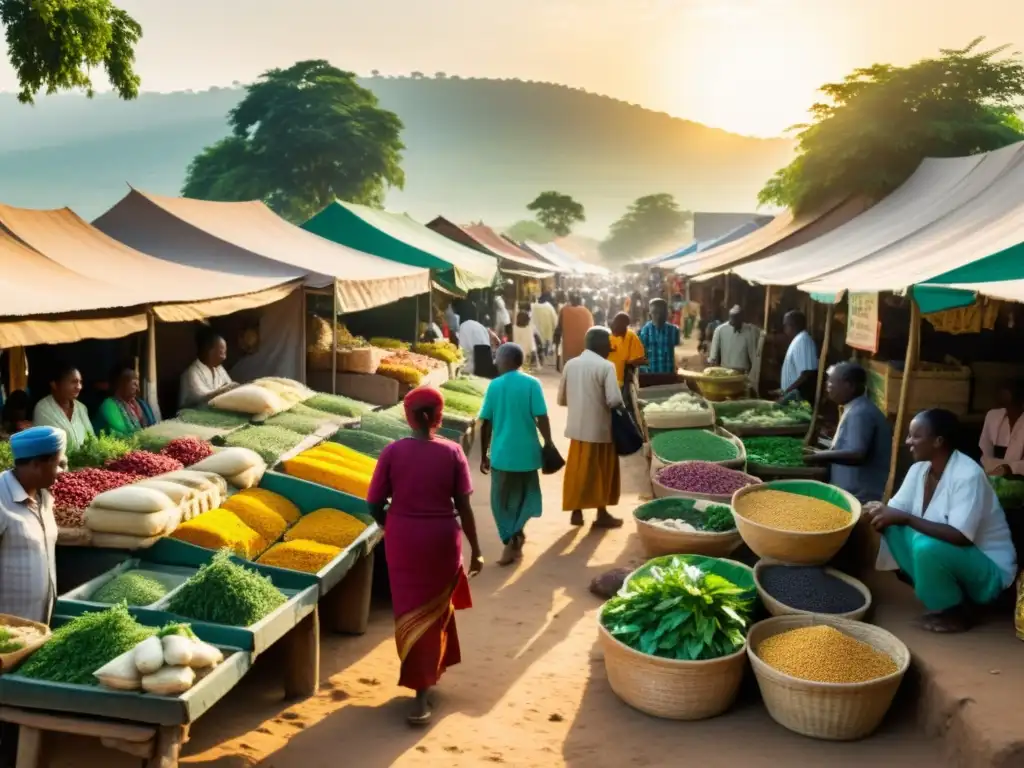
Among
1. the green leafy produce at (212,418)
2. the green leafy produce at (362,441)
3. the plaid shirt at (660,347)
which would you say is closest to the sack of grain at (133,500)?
the green leafy produce at (212,418)

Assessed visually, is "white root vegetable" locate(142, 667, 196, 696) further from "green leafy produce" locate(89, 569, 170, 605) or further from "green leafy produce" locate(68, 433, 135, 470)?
"green leafy produce" locate(68, 433, 135, 470)

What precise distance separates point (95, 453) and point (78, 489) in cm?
65

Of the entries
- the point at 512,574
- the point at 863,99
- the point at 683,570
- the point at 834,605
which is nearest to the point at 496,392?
the point at 512,574

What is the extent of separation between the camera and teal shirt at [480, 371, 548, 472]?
6.07m

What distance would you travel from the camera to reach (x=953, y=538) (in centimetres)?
405

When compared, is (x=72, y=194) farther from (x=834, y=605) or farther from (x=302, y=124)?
(x=834, y=605)

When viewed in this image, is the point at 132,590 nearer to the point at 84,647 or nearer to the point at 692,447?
the point at 84,647

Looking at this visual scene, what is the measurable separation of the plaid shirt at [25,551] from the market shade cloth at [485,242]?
16.4 meters

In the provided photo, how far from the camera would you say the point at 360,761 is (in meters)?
3.58

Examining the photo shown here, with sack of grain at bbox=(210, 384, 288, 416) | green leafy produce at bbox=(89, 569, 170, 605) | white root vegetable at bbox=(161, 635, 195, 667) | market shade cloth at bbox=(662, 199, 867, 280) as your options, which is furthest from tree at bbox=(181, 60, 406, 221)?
white root vegetable at bbox=(161, 635, 195, 667)

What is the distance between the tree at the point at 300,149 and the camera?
35312 mm

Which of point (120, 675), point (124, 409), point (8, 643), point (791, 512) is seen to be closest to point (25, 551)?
point (8, 643)

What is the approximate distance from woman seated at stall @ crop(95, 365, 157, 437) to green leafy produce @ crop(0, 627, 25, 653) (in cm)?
283

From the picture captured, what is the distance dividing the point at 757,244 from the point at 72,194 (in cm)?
19851
